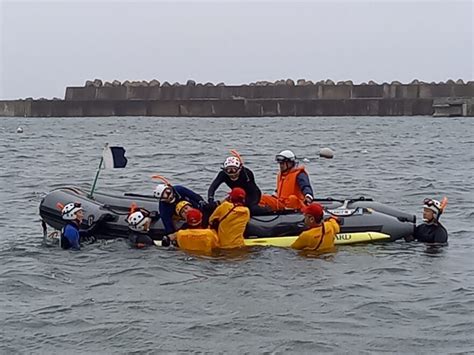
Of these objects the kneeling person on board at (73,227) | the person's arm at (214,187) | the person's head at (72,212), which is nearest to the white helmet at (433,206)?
the person's arm at (214,187)

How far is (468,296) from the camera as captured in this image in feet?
30.9

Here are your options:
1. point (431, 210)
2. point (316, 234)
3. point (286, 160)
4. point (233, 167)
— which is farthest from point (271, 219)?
point (431, 210)

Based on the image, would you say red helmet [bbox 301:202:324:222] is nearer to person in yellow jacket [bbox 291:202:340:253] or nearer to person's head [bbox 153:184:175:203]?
person in yellow jacket [bbox 291:202:340:253]

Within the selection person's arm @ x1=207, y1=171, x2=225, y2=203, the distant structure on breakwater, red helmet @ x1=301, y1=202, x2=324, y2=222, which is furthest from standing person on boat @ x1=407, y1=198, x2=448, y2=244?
the distant structure on breakwater

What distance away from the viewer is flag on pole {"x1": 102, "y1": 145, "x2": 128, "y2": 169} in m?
13.8

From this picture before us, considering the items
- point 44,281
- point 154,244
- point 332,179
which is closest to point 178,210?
point 154,244

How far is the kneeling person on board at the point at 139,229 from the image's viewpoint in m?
11.6

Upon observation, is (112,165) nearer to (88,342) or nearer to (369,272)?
(369,272)

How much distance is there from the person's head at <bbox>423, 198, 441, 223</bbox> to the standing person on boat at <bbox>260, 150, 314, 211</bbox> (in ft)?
5.28

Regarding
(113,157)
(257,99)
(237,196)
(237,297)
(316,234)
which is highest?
(257,99)

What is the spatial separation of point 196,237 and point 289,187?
1.84m

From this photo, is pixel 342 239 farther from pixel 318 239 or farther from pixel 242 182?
pixel 242 182

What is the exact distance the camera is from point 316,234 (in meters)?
11.2

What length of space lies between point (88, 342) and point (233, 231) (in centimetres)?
377
